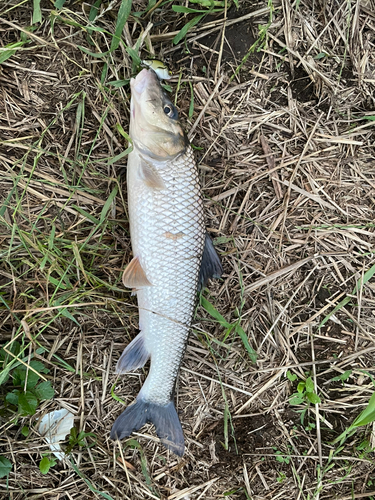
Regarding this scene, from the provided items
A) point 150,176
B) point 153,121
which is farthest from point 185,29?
point 150,176

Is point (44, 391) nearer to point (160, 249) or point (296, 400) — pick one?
point (160, 249)

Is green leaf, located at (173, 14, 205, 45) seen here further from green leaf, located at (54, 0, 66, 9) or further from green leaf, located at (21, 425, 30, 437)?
green leaf, located at (21, 425, 30, 437)

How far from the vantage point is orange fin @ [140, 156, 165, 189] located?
Result: 6.29ft

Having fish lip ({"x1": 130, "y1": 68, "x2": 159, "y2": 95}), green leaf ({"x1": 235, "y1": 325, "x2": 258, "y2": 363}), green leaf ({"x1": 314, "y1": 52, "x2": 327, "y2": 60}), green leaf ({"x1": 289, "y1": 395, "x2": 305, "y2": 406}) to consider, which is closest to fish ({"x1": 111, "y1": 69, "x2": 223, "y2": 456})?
fish lip ({"x1": 130, "y1": 68, "x2": 159, "y2": 95})

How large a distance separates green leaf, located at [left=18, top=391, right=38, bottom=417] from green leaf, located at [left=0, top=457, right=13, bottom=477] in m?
0.33

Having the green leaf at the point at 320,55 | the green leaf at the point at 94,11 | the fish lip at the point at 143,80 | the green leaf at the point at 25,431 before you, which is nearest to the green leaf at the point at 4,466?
the green leaf at the point at 25,431

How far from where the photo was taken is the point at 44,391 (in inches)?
81.4

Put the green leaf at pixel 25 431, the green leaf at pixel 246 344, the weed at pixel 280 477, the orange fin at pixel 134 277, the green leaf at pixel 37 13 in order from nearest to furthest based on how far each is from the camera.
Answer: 1. the green leaf at pixel 37 13
2. the orange fin at pixel 134 277
3. the green leaf at pixel 25 431
4. the green leaf at pixel 246 344
5. the weed at pixel 280 477

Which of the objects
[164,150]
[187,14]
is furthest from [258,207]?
[187,14]

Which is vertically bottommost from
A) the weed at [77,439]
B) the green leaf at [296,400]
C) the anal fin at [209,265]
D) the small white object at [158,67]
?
the weed at [77,439]

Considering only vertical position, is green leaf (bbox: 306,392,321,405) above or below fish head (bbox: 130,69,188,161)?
below

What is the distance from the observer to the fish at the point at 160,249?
1912 millimetres

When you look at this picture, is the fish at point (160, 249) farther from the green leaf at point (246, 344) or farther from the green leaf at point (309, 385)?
the green leaf at point (309, 385)

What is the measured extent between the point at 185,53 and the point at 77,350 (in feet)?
6.62
